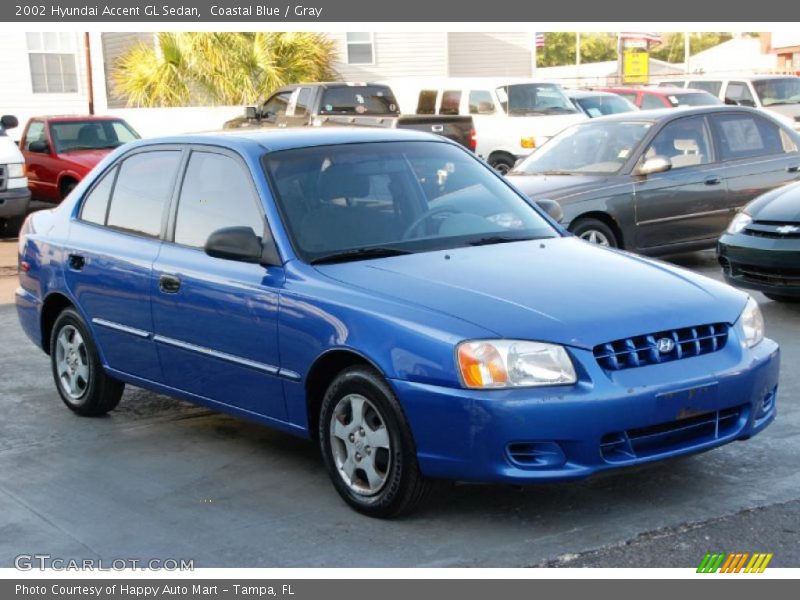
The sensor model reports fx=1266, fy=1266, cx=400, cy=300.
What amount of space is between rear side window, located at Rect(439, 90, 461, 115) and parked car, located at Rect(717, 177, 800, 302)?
12.6 meters

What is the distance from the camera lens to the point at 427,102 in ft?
75.9

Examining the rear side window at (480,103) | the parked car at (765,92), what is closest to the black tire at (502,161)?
the rear side window at (480,103)

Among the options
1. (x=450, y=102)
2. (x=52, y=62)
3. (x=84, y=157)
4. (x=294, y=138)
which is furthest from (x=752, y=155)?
(x=52, y=62)

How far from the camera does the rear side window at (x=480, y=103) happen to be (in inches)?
845

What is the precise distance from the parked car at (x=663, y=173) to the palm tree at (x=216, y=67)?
1625 cm

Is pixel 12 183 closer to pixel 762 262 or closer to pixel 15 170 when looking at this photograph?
pixel 15 170

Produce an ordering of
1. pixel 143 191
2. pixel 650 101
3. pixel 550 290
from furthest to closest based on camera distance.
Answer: pixel 650 101
pixel 143 191
pixel 550 290

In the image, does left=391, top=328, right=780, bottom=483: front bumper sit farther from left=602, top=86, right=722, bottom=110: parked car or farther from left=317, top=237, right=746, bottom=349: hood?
left=602, top=86, right=722, bottom=110: parked car

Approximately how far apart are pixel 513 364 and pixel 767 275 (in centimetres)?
515

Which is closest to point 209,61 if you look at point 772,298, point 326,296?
point 772,298

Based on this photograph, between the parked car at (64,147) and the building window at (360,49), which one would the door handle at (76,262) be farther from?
the building window at (360,49)

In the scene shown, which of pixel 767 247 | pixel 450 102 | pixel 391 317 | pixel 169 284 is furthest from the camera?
pixel 450 102

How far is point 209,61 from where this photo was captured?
27.7 m

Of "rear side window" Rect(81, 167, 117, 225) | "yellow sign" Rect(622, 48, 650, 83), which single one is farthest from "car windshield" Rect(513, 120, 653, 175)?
"yellow sign" Rect(622, 48, 650, 83)
